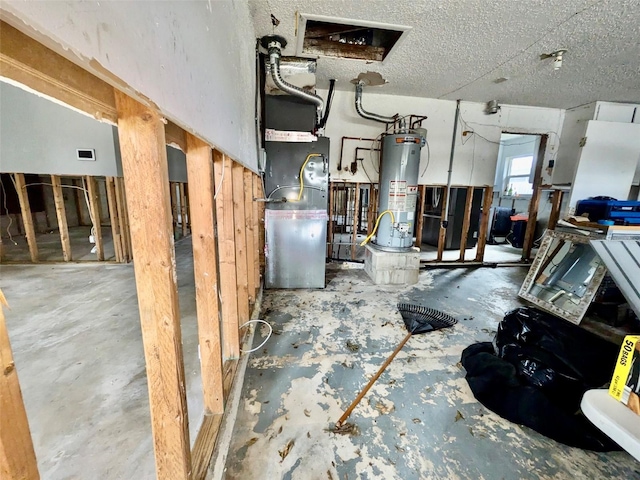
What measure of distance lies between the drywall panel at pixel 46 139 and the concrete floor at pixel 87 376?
175 centimetres

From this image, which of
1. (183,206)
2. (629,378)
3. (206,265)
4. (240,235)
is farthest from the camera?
(183,206)

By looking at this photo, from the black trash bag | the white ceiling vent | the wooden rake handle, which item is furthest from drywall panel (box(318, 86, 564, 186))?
the black trash bag

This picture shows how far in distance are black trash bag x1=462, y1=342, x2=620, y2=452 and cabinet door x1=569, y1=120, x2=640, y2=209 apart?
3728 mm

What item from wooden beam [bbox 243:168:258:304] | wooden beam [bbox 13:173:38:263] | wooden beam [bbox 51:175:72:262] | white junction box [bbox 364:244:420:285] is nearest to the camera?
wooden beam [bbox 243:168:258:304]

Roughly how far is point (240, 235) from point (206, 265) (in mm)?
782

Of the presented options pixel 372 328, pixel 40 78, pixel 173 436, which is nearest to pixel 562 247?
pixel 372 328

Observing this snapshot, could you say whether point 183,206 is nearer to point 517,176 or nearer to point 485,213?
point 485,213

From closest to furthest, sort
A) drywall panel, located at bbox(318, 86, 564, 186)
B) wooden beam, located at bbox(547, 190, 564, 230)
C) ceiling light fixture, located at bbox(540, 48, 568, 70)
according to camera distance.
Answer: ceiling light fixture, located at bbox(540, 48, 568, 70) → drywall panel, located at bbox(318, 86, 564, 186) → wooden beam, located at bbox(547, 190, 564, 230)

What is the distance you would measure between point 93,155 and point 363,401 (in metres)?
4.93

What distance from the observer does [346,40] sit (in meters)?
2.73

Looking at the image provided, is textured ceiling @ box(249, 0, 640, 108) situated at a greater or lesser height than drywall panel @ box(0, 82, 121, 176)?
greater

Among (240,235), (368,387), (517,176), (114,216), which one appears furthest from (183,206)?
(517,176)

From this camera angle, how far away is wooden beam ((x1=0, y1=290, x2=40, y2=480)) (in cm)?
41

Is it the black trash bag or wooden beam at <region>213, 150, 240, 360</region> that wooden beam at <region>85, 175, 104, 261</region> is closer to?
wooden beam at <region>213, 150, 240, 360</region>
